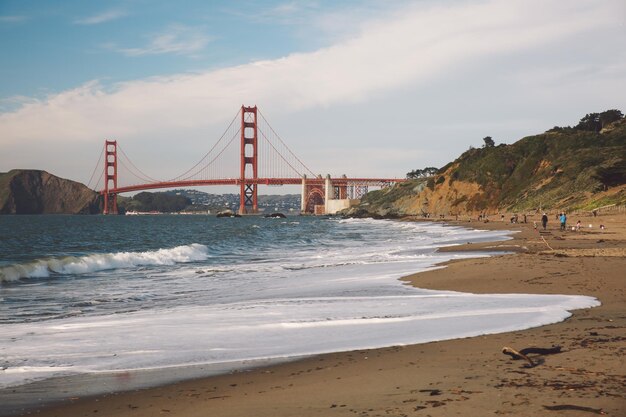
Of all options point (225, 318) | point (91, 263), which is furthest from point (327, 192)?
point (225, 318)

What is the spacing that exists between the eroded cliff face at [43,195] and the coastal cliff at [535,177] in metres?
101

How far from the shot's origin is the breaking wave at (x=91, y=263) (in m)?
18.8

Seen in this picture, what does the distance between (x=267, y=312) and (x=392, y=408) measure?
5780 millimetres

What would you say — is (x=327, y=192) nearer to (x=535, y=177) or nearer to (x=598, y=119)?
(x=598, y=119)

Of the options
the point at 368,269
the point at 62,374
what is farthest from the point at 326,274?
the point at 62,374

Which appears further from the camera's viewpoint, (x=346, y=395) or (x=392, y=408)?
(x=346, y=395)

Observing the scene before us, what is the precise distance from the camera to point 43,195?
179 meters

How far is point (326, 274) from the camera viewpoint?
16812mm

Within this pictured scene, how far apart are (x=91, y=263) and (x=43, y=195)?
563 ft

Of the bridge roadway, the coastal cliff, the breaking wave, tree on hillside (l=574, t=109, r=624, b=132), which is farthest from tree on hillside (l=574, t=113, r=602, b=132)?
the breaking wave

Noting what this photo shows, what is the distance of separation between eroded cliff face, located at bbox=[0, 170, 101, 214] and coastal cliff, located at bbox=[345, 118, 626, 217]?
331ft

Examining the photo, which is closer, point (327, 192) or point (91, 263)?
point (91, 263)

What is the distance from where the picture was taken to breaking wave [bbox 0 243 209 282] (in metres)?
18.8

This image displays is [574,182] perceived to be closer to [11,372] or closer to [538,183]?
[538,183]
